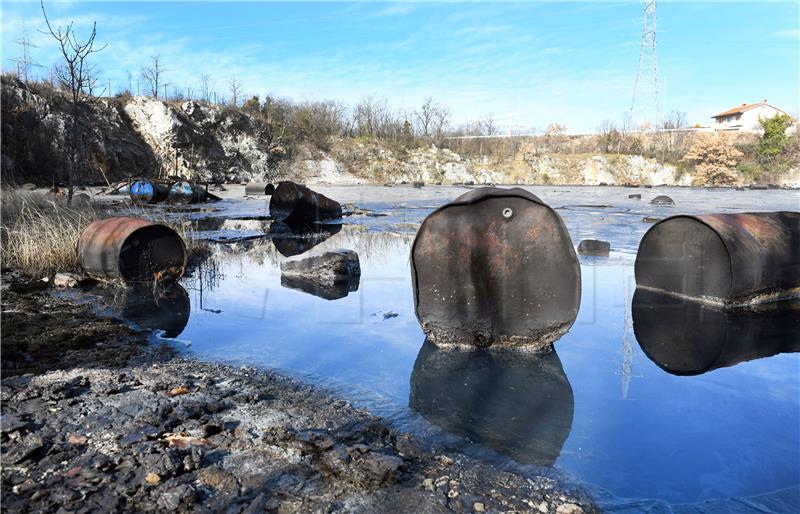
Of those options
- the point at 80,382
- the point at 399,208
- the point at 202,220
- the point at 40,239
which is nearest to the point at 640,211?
the point at 399,208

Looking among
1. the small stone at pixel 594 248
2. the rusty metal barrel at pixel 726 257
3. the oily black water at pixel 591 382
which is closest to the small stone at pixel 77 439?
the oily black water at pixel 591 382

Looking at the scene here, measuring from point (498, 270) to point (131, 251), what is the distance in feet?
14.7

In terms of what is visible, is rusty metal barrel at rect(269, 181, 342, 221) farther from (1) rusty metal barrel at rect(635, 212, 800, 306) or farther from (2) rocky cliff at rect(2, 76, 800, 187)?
(1) rusty metal barrel at rect(635, 212, 800, 306)

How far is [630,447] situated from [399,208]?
52.1 ft

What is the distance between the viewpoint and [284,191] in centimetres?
1412

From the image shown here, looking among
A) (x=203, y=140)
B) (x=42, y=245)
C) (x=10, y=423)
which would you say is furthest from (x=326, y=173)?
(x=10, y=423)

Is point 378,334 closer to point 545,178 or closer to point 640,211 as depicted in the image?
point 640,211

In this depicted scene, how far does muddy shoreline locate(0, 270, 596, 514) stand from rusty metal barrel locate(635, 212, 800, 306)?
4.01 meters

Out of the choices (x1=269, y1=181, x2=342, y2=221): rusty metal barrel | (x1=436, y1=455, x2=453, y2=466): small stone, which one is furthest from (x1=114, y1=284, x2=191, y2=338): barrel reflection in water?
(x1=269, y1=181, x2=342, y2=221): rusty metal barrel

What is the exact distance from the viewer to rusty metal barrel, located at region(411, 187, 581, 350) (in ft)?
13.5

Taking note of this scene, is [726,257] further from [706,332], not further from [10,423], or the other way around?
[10,423]

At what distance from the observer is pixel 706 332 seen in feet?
15.6

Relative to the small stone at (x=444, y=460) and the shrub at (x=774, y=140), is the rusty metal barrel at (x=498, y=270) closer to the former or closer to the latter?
the small stone at (x=444, y=460)

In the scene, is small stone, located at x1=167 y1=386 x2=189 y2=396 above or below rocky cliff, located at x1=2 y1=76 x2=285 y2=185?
below
